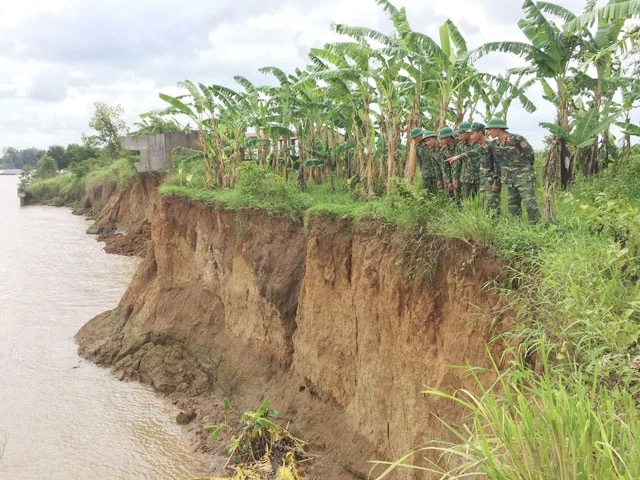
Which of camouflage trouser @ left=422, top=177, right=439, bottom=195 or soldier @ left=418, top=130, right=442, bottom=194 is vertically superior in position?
soldier @ left=418, top=130, right=442, bottom=194

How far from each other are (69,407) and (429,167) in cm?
806

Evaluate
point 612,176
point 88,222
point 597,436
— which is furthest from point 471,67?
point 88,222

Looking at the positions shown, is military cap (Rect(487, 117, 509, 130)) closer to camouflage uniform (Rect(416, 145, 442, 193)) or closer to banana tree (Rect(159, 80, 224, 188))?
camouflage uniform (Rect(416, 145, 442, 193))

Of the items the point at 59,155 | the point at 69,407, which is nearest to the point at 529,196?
the point at 69,407

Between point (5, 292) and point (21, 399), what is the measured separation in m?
9.25

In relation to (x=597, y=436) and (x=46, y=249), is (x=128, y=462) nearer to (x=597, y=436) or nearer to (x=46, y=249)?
(x=597, y=436)

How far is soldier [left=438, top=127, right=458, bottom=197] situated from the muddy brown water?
5.56 metres

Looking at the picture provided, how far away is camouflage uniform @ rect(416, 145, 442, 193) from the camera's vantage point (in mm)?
8680

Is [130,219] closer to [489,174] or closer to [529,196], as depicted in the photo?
[489,174]

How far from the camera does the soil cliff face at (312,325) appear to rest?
6430 millimetres

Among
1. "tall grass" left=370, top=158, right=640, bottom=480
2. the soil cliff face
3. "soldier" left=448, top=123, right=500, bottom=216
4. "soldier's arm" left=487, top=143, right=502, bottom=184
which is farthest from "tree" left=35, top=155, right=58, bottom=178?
"tall grass" left=370, top=158, right=640, bottom=480

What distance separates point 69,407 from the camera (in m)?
10.7

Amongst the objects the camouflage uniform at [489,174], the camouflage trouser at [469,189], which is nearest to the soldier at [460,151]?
the camouflage trouser at [469,189]

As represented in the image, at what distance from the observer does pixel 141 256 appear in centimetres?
2342
